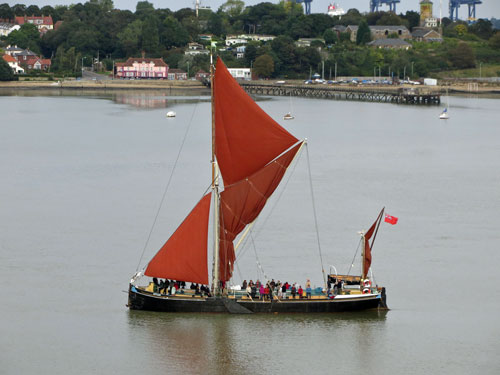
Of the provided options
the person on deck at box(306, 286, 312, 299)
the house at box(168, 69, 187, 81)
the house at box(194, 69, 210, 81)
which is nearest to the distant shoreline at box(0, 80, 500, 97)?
the house at box(194, 69, 210, 81)

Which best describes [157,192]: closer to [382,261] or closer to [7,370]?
[382,261]

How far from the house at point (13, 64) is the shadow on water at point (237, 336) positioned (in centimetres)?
13638

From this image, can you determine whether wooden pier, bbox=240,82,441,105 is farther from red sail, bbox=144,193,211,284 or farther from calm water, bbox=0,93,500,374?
red sail, bbox=144,193,211,284

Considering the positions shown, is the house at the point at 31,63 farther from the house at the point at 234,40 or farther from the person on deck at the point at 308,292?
the person on deck at the point at 308,292

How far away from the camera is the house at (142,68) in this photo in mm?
164750

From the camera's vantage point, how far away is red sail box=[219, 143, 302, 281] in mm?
29703

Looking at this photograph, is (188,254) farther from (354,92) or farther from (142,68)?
(142,68)

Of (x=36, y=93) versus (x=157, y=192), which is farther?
(x=36, y=93)

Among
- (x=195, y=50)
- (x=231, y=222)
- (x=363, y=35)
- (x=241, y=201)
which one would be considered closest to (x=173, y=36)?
(x=195, y=50)

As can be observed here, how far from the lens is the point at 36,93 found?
144 metres

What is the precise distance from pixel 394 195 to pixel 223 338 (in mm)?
24024

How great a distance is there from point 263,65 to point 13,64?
42.0 metres

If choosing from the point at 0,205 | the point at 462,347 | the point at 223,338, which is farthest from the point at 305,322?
the point at 0,205

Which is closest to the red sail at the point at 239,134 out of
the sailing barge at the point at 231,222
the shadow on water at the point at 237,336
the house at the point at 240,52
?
the sailing barge at the point at 231,222
